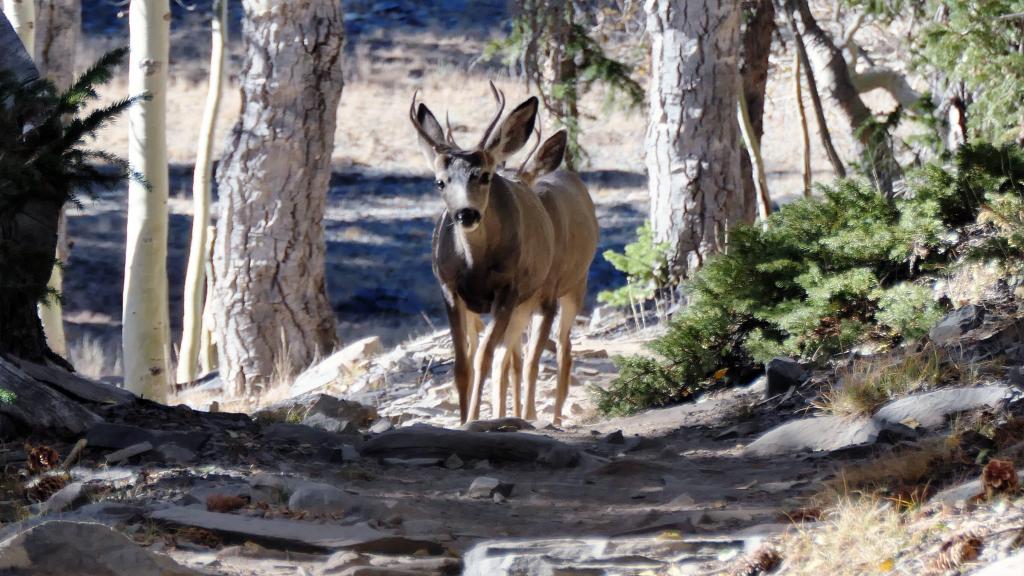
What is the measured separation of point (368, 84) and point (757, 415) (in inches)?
1466

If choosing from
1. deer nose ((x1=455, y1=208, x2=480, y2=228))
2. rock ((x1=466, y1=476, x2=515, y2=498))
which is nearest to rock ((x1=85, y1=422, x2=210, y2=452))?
rock ((x1=466, y1=476, x2=515, y2=498))

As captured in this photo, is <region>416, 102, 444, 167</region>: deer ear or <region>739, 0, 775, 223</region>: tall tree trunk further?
<region>739, 0, 775, 223</region>: tall tree trunk

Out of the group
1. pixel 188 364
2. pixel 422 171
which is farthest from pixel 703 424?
pixel 422 171

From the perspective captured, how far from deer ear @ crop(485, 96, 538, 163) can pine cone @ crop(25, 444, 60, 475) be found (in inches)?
165

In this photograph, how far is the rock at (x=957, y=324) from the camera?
8484 mm

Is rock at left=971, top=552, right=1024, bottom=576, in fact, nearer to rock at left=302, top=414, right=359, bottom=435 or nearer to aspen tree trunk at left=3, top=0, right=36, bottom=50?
rock at left=302, top=414, right=359, bottom=435

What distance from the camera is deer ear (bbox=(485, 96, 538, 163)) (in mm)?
9617

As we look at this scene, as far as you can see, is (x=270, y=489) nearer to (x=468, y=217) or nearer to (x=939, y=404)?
(x=468, y=217)

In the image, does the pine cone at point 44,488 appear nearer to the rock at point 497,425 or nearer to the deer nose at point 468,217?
the rock at point 497,425

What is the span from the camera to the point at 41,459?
628 centimetres

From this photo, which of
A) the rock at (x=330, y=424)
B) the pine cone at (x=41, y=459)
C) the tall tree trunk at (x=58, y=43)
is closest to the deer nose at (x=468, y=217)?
the rock at (x=330, y=424)

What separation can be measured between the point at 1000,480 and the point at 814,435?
2.63 meters

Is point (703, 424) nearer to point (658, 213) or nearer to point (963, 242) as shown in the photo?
point (963, 242)

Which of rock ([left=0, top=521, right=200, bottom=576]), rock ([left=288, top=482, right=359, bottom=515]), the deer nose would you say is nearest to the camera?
rock ([left=0, top=521, right=200, bottom=576])
